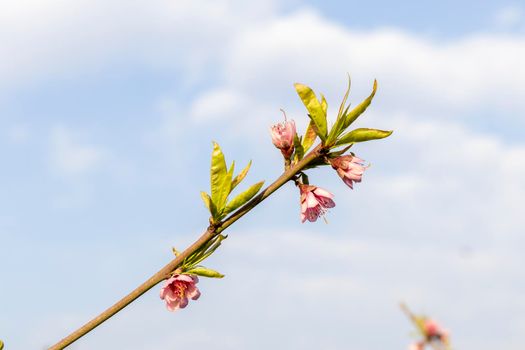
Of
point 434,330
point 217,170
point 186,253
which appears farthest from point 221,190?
point 434,330

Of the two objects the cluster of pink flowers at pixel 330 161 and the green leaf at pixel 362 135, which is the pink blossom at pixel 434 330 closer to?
the cluster of pink flowers at pixel 330 161

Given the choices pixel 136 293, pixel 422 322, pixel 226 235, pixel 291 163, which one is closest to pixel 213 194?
pixel 226 235

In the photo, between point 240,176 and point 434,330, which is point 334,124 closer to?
point 240,176

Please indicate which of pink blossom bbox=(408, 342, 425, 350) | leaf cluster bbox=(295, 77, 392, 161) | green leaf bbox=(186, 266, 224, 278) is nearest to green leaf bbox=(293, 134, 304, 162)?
leaf cluster bbox=(295, 77, 392, 161)

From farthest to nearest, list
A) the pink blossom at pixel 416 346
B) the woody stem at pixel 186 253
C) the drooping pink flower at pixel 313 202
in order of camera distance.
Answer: the pink blossom at pixel 416 346 → the drooping pink flower at pixel 313 202 → the woody stem at pixel 186 253

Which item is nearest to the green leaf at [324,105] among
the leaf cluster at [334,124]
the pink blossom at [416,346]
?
the leaf cluster at [334,124]

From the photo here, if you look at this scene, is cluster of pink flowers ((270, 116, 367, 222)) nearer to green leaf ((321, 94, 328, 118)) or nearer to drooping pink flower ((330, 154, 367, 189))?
drooping pink flower ((330, 154, 367, 189))
